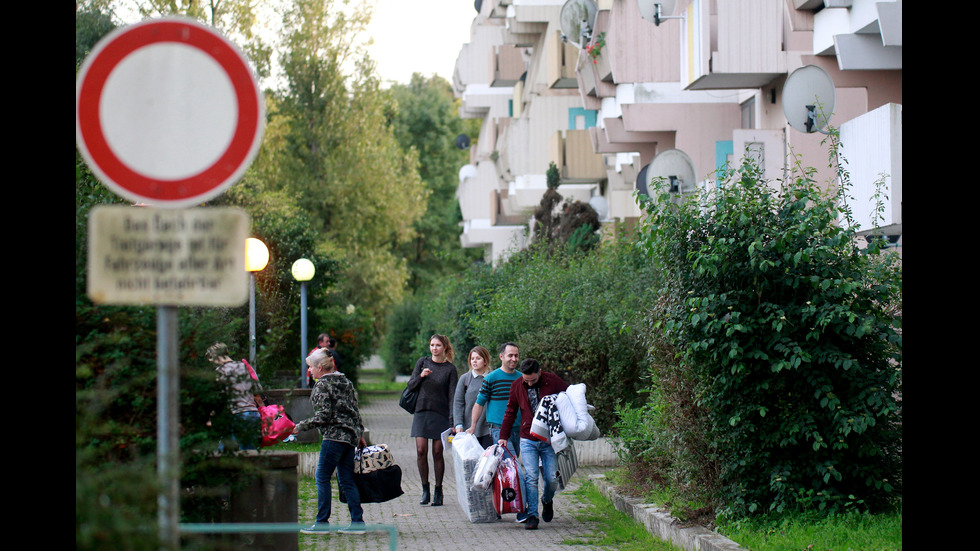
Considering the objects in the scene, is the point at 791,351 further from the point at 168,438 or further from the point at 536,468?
the point at 168,438

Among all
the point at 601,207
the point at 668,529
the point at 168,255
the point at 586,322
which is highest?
the point at 601,207

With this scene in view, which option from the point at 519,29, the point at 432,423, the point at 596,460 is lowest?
the point at 596,460

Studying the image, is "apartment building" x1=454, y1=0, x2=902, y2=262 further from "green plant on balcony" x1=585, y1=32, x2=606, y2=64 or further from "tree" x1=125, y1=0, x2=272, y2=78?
"tree" x1=125, y1=0, x2=272, y2=78

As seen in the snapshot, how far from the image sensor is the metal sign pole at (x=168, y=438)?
3.44 metres

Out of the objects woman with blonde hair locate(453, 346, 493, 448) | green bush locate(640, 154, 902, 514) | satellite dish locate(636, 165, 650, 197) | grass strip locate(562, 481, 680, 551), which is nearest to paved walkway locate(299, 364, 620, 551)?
grass strip locate(562, 481, 680, 551)

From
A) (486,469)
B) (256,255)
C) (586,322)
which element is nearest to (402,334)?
(586,322)

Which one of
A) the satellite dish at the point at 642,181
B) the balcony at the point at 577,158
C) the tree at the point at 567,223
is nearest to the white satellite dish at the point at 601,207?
the balcony at the point at 577,158

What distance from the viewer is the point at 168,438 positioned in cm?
362

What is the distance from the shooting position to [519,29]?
40156 mm

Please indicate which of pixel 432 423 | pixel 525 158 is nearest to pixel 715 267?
pixel 432 423

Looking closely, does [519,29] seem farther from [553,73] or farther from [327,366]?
[327,366]

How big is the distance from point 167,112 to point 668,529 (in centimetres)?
720

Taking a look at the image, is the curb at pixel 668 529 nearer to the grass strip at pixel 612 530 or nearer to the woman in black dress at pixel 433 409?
the grass strip at pixel 612 530
